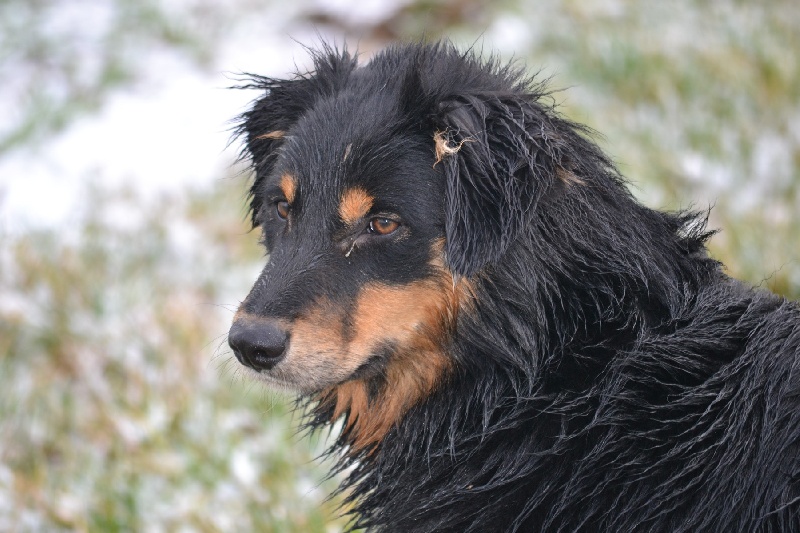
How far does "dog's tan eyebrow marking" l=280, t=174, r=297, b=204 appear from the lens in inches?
102

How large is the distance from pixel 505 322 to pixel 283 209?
79cm

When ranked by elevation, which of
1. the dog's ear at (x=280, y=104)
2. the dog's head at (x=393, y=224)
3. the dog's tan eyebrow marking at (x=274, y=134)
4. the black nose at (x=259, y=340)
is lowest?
the black nose at (x=259, y=340)

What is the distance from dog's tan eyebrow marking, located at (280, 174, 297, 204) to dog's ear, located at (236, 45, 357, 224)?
0.85 ft

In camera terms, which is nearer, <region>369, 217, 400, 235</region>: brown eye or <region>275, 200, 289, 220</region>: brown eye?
<region>369, 217, 400, 235</region>: brown eye

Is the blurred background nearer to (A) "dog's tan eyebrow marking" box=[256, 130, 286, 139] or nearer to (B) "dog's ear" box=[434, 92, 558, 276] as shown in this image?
(A) "dog's tan eyebrow marking" box=[256, 130, 286, 139]

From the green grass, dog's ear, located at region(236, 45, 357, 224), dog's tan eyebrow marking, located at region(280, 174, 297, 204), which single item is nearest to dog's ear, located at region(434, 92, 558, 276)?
dog's tan eyebrow marking, located at region(280, 174, 297, 204)

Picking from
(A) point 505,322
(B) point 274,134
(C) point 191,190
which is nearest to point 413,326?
(A) point 505,322

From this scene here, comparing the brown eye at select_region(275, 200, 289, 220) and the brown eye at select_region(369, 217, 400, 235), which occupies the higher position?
the brown eye at select_region(275, 200, 289, 220)

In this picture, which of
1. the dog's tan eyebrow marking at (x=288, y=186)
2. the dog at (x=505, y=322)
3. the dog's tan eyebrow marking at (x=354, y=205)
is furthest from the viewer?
the dog's tan eyebrow marking at (x=288, y=186)

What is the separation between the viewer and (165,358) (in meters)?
4.86

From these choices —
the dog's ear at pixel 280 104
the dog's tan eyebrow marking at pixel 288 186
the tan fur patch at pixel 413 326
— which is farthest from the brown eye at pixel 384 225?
the dog's ear at pixel 280 104

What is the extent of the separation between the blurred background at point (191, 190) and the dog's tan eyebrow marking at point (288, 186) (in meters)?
0.57

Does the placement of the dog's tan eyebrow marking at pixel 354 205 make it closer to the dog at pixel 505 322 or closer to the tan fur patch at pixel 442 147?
the dog at pixel 505 322

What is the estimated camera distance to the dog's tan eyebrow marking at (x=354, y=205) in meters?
2.46
